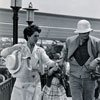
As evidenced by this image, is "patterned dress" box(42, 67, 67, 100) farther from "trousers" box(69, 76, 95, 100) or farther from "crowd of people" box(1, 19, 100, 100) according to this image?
"trousers" box(69, 76, 95, 100)

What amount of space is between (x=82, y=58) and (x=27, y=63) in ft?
3.70

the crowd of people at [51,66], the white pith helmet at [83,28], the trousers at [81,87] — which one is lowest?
the trousers at [81,87]

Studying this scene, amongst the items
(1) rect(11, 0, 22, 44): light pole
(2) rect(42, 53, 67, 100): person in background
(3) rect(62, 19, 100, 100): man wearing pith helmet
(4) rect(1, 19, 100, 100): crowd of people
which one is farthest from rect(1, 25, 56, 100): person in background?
(1) rect(11, 0, 22, 44): light pole

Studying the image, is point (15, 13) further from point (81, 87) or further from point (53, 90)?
point (53, 90)

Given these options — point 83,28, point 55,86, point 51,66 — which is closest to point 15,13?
point 83,28

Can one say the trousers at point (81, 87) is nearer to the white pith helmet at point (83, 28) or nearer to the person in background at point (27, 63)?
the white pith helmet at point (83, 28)

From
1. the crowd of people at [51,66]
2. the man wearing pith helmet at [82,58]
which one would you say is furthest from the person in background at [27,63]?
the man wearing pith helmet at [82,58]

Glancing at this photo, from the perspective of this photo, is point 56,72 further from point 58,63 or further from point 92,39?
point 92,39

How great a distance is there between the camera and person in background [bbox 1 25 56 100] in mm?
5129

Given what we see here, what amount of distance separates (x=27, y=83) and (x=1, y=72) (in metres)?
9.99

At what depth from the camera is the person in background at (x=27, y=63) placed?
5.13 meters

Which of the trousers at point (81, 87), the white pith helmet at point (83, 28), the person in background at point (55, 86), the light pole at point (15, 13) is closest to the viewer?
the person in background at point (55, 86)

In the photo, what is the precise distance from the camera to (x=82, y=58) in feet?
19.5

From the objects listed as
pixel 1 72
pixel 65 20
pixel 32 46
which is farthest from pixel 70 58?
pixel 65 20
